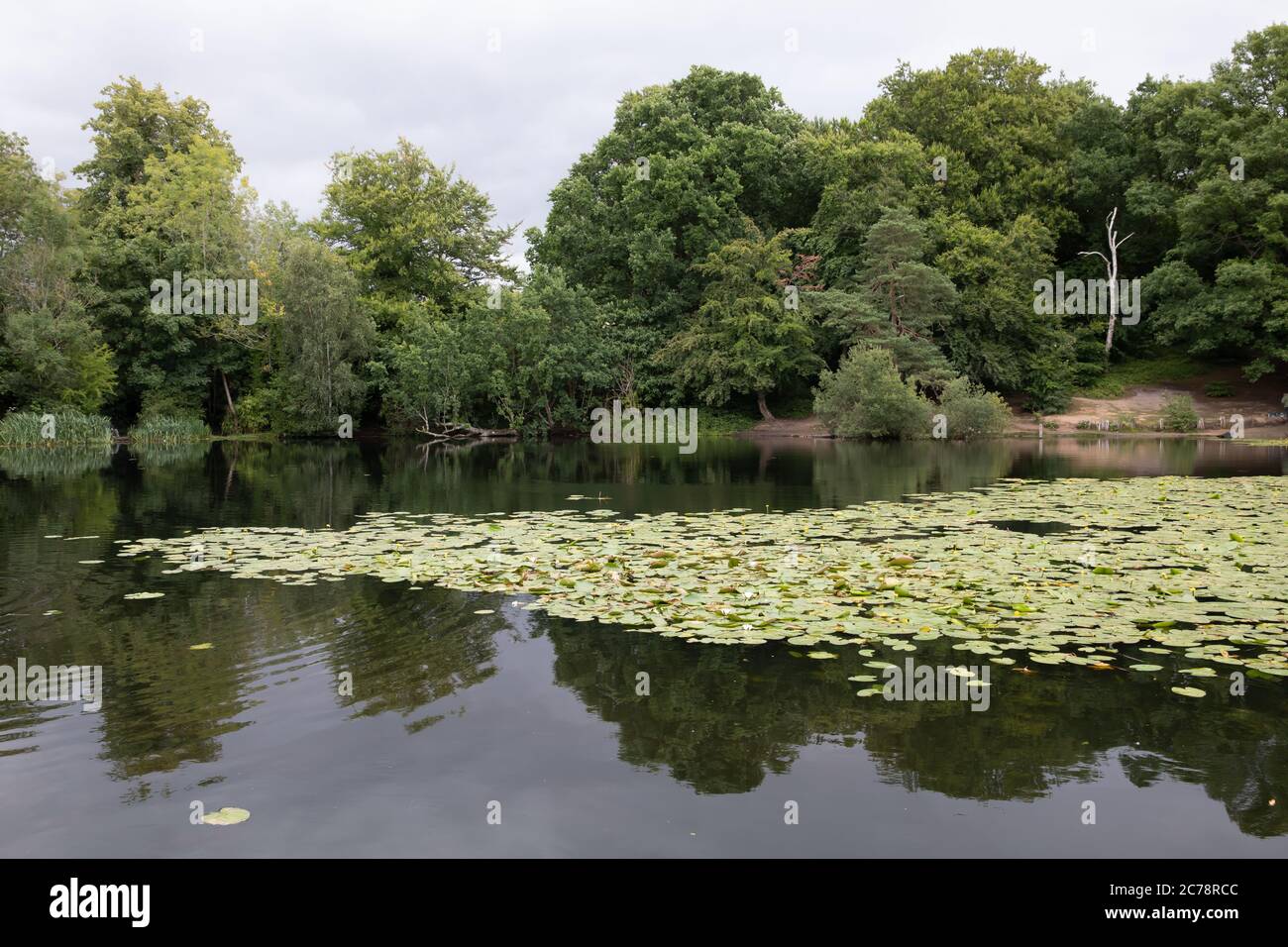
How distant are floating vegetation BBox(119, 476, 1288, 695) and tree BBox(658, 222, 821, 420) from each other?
27.7 m

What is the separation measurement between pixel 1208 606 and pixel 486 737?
593 centimetres

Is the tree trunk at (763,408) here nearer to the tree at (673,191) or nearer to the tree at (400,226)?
the tree at (673,191)

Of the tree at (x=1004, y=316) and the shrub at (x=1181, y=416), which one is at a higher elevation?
the tree at (x=1004, y=316)

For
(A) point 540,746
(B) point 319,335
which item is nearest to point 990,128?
(B) point 319,335

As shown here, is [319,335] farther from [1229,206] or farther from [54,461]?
[1229,206]

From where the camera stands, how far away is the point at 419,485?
1944 cm

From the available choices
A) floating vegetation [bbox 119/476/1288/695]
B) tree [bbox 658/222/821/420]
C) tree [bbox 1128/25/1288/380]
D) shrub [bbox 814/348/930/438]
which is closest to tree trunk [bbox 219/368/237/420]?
tree [bbox 658/222/821/420]

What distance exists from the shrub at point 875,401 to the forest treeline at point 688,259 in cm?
24

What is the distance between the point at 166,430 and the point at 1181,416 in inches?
1688

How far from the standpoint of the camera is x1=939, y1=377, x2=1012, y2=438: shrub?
34.2 m

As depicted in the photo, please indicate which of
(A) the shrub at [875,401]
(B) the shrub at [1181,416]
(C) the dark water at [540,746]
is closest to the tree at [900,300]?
(A) the shrub at [875,401]

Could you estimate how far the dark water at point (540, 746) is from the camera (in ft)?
13.3

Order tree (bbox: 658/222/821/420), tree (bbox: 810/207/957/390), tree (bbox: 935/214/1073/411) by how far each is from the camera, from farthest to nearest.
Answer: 1. tree (bbox: 658/222/821/420)
2. tree (bbox: 935/214/1073/411)
3. tree (bbox: 810/207/957/390)

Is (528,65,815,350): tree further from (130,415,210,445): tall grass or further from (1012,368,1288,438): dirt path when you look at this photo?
(130,415,210,445): tall grass
